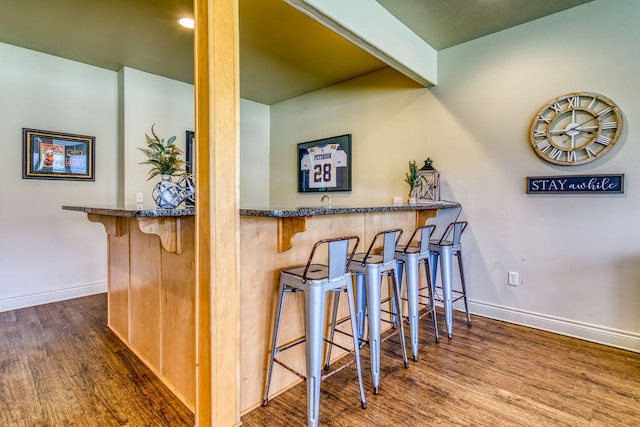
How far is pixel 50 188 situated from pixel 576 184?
15.9ft

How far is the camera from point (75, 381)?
6.23 ft

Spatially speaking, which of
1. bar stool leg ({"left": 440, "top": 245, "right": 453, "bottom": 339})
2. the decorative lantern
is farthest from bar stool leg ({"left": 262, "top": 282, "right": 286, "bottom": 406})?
the decorative lantern

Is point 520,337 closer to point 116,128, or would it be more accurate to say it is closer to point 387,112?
point 387,112

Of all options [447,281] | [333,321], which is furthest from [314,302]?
[447,281]

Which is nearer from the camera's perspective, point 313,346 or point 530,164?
point 313,346

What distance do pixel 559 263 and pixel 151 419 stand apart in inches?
120

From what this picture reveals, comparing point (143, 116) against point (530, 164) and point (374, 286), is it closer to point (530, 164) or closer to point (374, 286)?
point (374, 286)

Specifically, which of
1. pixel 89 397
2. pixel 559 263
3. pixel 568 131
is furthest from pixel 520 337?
pixel 89 397

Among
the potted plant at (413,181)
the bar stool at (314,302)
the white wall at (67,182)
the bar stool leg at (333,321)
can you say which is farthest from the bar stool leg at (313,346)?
the white wall at (67,182)

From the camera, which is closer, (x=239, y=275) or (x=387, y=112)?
(x=239, y=275)

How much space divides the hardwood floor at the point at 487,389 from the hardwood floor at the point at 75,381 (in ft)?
1.93

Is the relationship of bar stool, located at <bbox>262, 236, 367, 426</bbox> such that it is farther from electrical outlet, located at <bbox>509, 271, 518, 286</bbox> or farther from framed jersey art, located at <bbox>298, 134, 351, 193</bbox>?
framed jersey art, located at <bbox>298, 134, 351, 193</bbox>

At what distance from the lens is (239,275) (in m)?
1.56

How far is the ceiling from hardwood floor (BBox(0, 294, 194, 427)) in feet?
8.28
